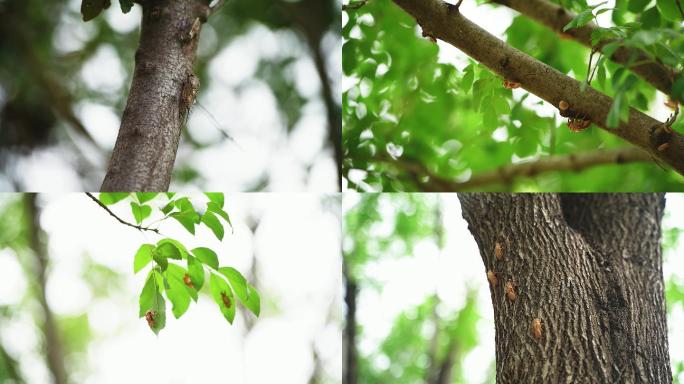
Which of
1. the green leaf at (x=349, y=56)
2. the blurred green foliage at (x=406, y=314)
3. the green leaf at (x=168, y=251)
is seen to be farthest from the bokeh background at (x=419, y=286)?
the green leaf at (x=168, y=251)

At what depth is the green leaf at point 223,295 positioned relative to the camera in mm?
1063

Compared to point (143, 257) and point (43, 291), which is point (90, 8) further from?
point (43, 291)

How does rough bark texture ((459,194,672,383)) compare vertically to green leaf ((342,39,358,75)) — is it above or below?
below

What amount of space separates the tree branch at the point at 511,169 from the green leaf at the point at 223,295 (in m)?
0.83

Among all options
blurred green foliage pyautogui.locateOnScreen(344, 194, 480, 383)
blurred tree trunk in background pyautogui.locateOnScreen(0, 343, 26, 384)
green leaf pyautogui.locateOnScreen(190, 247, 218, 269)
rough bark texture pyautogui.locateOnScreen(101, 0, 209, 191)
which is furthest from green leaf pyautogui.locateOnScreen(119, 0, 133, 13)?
blurred tree trunk in background pyautogui.locateOnScreen(0, 343, 26, 384)

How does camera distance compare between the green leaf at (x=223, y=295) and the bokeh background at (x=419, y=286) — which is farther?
the bokeh background at (x=419, y=286)

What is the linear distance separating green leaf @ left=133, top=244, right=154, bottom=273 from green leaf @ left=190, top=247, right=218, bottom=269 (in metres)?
0.08

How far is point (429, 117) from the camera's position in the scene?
190 cm

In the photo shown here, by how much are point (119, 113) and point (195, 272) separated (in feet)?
3.17

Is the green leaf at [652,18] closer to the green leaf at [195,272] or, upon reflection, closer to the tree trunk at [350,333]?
the green leaf at [195,272]

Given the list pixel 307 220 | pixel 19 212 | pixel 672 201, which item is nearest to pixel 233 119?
pixel 307 220

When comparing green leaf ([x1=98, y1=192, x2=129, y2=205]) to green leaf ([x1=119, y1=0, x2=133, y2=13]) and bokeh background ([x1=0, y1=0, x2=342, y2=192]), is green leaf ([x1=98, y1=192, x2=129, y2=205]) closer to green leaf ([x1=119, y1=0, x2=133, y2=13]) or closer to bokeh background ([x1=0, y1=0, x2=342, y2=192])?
green leaf ([x1=119, y1=0, x2=133, y2=13])

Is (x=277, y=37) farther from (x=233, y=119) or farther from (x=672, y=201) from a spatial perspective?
(x=672, y=201)

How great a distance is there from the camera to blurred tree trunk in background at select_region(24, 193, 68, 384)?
6.16 feet
